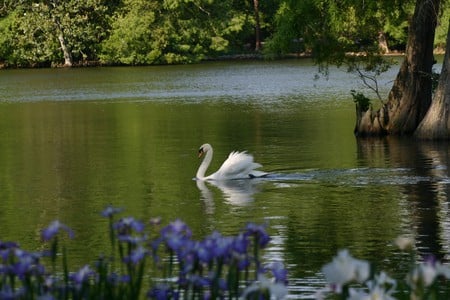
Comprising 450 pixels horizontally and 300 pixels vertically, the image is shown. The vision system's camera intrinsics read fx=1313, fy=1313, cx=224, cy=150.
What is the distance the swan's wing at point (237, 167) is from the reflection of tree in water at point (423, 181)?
2.65 meters

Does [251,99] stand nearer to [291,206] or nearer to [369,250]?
[291,206]

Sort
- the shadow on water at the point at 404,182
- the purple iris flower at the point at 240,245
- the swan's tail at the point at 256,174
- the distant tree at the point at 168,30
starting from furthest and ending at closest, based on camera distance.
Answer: the distant tree at the point at 168,30 → the swan's tail at the point at 256,174 → the shadow on water at the point at 404,182 → the purple iris flower at the point at 240,245

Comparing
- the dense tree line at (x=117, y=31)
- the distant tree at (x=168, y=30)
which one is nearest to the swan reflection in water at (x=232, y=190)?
the dense tree line at (x=117, y=31)

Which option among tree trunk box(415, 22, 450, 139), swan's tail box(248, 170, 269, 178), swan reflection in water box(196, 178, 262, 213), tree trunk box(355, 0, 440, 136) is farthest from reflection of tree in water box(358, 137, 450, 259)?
swan's tail box(248, 170, 269, 178)

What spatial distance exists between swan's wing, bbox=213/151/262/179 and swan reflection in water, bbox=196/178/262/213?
99 millimetres

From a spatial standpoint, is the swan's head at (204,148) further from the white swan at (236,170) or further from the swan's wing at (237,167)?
the swan's wing at (237,167)

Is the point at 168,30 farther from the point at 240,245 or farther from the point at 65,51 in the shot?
the point at 240,245

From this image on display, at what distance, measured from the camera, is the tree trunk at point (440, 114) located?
26.2 meters

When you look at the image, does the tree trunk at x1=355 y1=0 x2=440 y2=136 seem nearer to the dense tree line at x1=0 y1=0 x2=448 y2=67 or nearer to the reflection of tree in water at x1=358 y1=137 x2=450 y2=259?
the reflection of tree in water at x1=358 y1=137 x2=450 y2=259

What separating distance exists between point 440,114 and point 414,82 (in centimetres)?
156

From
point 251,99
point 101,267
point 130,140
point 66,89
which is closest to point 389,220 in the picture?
point 101,267

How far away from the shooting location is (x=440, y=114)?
26.6 metres

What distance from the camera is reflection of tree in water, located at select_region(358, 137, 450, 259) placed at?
48.6ft

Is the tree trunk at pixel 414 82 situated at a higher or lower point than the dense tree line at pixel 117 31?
higher
